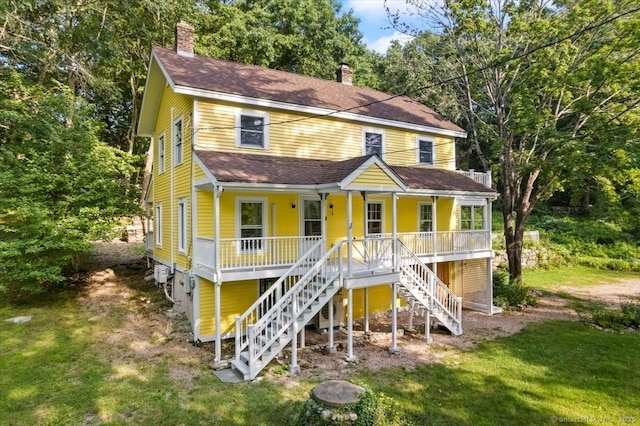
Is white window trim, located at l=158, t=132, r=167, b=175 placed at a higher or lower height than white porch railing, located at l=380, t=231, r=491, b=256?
higher

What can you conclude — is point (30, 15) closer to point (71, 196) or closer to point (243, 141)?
point (71, 196)

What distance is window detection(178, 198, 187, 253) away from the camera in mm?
12570

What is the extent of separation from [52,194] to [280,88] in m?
9.04

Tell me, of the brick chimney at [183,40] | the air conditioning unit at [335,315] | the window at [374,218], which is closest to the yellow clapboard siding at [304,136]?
the window at [374,218]

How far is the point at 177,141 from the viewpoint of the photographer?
1345 centimetres

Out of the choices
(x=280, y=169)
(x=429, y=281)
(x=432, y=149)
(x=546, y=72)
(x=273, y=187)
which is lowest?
(x=429, y=281)

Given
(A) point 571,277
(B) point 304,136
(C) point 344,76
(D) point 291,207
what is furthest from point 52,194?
(A) point 571,277

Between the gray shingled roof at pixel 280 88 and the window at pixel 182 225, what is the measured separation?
13.1ft

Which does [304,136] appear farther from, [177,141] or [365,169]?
[177,141]

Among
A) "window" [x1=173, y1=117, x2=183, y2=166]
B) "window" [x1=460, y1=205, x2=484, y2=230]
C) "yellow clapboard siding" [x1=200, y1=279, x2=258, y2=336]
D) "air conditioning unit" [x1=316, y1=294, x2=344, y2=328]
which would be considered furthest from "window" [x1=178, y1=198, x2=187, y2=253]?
"window" [x1=460, y1=205, x2=484, y2=230]

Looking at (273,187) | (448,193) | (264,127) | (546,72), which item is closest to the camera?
(273,187)

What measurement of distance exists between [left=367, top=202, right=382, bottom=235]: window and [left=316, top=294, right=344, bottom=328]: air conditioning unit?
294cm

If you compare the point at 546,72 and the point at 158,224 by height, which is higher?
the point at 546,72

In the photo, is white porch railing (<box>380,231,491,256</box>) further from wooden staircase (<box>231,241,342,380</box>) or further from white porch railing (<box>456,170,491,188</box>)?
wooden staircase (<box>231,241,342,380</box>)
